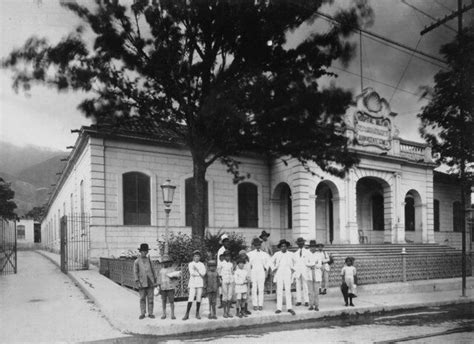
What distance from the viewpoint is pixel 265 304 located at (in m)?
11.4

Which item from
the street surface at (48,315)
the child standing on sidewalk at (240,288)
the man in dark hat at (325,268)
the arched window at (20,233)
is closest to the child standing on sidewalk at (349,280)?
the man in dark hat at (325,268)

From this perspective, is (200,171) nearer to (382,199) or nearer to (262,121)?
(262,121)

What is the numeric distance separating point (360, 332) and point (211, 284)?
3102mm

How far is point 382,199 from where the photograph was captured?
2545cm

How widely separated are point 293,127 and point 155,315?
21.2 ft

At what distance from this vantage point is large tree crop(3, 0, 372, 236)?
12.0 meters

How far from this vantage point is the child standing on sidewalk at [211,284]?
9344 millimetres

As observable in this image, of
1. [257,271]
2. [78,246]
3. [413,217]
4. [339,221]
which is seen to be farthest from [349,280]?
[413,217]

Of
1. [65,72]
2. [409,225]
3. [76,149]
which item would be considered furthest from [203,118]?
[409,225]

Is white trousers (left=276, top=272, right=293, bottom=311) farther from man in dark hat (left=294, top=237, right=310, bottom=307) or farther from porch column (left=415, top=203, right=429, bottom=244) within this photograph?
porch column (left=415, top=203, right=429, bottom=244)


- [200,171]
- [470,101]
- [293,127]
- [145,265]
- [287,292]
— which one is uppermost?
[470,101]

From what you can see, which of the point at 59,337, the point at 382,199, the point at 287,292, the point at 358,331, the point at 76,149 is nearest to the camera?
the point at 59,337

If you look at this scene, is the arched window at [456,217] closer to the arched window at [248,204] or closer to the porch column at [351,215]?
the porch column at [351,215]

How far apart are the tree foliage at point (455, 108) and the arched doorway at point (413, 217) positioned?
7401 millimetres
